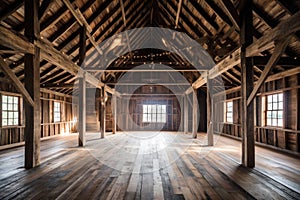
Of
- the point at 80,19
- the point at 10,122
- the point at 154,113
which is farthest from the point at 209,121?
the point at 154,113

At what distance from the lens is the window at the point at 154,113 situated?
50.4 feet

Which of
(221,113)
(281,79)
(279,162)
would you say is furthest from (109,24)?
(221,113)

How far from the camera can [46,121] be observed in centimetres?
1055

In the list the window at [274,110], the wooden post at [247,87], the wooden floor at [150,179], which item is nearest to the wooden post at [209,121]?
the window at [274,110]

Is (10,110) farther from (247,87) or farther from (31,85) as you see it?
(247,87)

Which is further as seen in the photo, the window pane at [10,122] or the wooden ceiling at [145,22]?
the window pane at [10,122]

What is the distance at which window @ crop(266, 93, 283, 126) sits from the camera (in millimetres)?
7125

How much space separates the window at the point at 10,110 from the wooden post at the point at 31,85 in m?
4.21

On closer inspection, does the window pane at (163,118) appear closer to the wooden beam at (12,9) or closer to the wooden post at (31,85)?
the wooden post at (31,85)

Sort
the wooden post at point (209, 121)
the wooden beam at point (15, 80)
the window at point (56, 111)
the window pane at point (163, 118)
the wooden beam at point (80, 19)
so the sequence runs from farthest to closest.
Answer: the window pane at point (163, 118) → the window at point (56, 111) → the wooden post at point (209, 121) → the wooden beam at point (80, 19) → the wooden beam at point (15, 80)

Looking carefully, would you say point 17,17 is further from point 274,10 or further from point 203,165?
point 274,10

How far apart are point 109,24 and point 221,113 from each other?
8.16m

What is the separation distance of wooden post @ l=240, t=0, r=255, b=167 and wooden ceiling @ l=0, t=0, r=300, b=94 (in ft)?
0.69

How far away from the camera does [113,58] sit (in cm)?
1040
